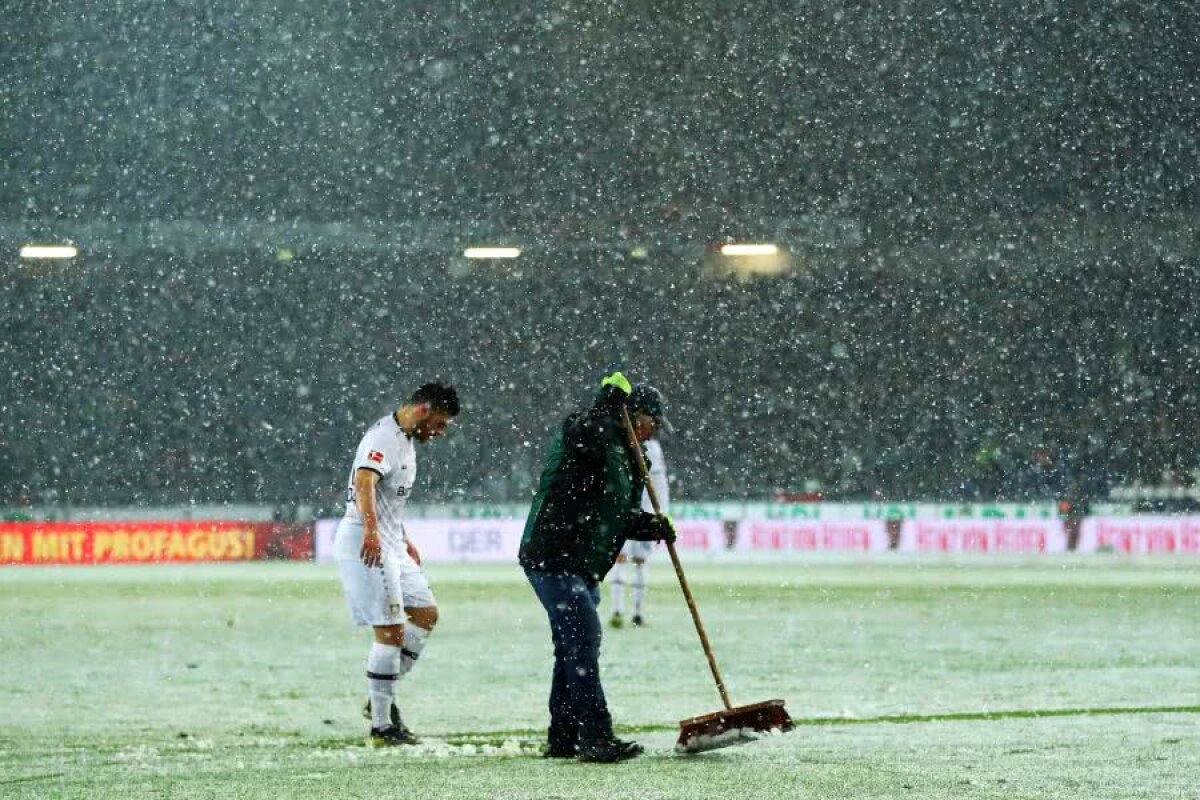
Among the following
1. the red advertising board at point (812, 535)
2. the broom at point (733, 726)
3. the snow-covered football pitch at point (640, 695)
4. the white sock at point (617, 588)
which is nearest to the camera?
the snow-covered football pitch at point (640, 695)

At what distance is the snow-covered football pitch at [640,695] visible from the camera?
6309 millimetres

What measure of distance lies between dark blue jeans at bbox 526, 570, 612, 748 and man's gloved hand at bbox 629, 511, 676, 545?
31 cm

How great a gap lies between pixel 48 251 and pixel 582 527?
109 feet

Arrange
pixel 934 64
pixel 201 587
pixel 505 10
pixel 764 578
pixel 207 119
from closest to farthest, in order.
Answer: pixel 201 587, pixel 764 578, pixel 207 119, pixel 505 10, pixel 934 64

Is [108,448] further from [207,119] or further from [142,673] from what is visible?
[142,673]

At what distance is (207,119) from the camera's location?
37.0m

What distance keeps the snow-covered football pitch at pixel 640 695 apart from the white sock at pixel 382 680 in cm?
16

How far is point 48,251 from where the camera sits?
3747cm

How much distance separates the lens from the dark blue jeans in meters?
6.84

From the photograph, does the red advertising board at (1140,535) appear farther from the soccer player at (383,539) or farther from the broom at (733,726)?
the broom at (733,726)

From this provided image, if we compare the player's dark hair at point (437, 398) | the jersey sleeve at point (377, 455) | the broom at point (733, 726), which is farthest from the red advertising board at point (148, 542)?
the broom at point (733, 726)

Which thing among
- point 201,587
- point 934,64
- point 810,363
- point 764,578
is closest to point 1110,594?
point 764,578

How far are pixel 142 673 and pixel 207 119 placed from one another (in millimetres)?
27351

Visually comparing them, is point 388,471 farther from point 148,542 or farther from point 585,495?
point 148,542
